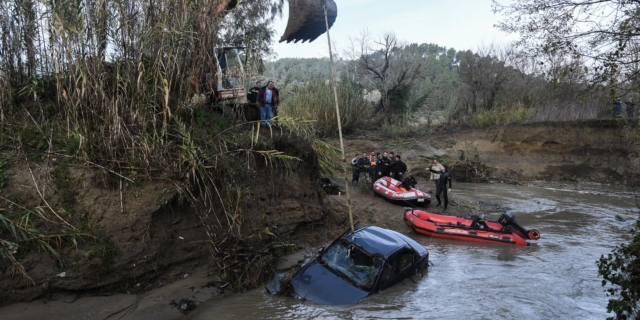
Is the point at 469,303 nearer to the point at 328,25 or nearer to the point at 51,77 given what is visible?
the point at 328,25

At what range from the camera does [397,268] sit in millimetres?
8406

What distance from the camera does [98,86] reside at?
838cm

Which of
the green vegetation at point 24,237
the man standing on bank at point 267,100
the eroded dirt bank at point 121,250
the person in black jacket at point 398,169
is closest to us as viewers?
the green vegetation at point 24,237

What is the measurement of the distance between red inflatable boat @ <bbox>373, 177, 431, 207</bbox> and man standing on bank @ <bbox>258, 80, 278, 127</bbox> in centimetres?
578

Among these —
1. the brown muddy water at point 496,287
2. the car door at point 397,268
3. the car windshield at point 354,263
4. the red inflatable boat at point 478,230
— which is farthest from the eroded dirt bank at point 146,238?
the red inflatable boat at point 478,230

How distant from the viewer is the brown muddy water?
7812 millimetres

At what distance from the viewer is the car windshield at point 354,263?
7.98 meters

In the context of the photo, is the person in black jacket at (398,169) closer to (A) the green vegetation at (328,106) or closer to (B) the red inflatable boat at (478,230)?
(B) the red inflatable boat at (478,230)

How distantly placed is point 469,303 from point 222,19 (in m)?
6.99

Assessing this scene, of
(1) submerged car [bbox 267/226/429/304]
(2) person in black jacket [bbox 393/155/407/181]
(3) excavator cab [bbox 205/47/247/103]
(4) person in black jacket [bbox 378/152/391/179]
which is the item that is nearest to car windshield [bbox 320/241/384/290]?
(1) submerged car [bbox 267/226/429/304]

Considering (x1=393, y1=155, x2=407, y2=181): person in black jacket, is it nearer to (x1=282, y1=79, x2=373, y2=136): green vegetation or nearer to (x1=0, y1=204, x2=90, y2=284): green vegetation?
(x1=282, y1=79, x2=373, y2=136): green vegetation

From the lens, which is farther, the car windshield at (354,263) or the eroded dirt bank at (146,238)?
the car windshield at (354,263)

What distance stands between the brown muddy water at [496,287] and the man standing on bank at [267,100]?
4.77 m

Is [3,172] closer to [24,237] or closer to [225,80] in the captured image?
[24,237]
